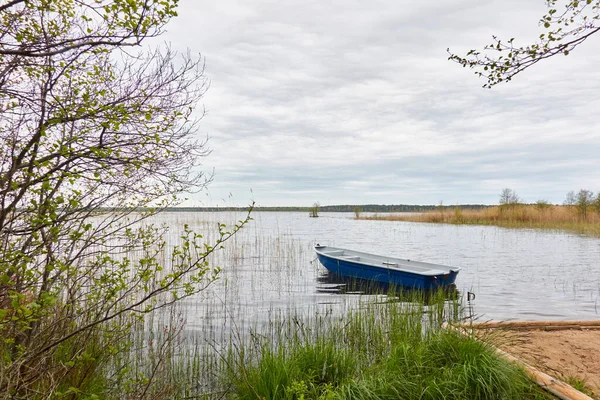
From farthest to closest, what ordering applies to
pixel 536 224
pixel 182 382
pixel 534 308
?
pixel 536 224
pixel 534 308
pixel 182 382

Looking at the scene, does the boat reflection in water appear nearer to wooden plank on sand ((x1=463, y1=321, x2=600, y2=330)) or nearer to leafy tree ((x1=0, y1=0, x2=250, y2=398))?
wooden plank on sand ((x1=463, y1=321, x2=600, y2=330))

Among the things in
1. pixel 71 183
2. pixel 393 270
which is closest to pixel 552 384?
pixel 71 183

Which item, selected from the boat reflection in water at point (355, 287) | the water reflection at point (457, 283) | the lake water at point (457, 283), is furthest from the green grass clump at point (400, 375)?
the boat reflection in water at point (355, 287)

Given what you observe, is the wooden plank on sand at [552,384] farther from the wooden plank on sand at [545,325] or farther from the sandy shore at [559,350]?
the wooden plank on sand at [545,325]

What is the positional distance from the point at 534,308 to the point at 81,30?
10802 millimetres

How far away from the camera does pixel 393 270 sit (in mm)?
11180

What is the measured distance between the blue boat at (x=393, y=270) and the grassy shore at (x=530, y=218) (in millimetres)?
19559

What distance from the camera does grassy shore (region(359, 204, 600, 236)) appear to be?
30.6m

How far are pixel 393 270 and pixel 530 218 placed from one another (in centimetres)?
2839

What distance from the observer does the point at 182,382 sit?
4957 millimetres

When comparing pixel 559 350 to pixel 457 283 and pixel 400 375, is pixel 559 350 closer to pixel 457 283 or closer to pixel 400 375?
pixel 400 375

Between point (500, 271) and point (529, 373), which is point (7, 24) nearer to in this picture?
point (529, 373)

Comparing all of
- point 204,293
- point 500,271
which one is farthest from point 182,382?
point 500,271

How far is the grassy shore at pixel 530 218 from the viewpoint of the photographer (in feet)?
101
